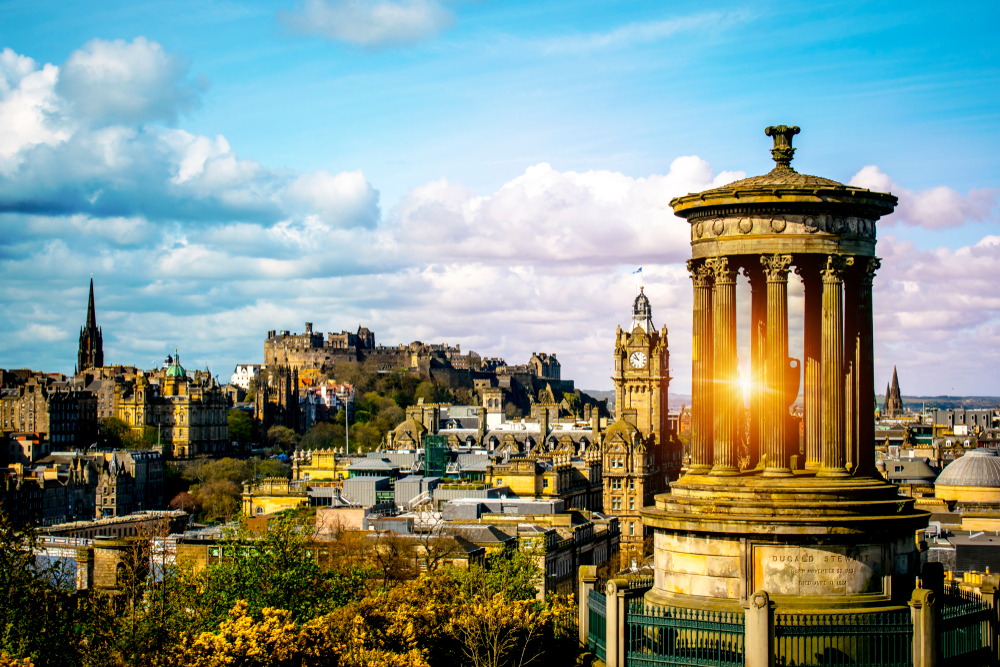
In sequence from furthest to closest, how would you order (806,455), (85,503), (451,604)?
(85,503) → (451,604) → (806,455)

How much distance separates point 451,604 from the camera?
37.0m

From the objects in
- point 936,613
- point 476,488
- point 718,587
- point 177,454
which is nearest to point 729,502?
point 718,587

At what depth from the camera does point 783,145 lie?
26.2 meters

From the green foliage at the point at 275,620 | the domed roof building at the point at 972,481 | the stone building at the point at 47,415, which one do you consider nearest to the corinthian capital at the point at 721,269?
the green foliage at the point at 275,620

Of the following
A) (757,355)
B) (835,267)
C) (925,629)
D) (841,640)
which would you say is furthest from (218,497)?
(925,629)

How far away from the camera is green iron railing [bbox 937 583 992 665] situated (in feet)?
75.5

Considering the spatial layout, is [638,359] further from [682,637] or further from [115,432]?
[682,637]

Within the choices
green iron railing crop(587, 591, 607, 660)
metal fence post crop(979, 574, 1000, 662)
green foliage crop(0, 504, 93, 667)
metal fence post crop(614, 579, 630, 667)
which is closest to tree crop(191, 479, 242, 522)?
green foliage crop(0, 504, 93, 667)

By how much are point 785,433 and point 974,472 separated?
68.3 meters

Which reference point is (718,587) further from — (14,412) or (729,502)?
(14,412)

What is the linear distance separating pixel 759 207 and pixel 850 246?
1818 millimetres

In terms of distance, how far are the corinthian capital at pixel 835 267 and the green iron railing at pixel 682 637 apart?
6312mm

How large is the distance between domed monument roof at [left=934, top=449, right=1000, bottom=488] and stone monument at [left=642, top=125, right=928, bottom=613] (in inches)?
2611

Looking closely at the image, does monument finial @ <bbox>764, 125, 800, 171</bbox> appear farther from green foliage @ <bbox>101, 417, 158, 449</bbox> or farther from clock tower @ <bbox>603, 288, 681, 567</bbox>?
green foliage @ <bbox>101, 417, 158, 449</bbox>
